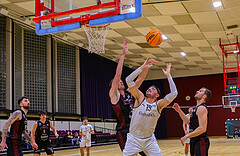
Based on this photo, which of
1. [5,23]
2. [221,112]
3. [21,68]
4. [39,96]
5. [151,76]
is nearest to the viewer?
[5,23]

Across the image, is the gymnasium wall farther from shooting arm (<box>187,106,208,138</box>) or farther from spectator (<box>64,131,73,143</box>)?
shooting arm (<box>187,106,208,138</box>)

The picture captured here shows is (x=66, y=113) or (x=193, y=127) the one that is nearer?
(x=193, y=127)

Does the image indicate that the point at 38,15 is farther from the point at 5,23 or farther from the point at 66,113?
the point at 66,113

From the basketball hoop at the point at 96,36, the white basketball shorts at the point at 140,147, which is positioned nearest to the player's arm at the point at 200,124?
the white basketball shorts at the point at 140,147

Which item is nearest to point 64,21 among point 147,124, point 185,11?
point 147,124

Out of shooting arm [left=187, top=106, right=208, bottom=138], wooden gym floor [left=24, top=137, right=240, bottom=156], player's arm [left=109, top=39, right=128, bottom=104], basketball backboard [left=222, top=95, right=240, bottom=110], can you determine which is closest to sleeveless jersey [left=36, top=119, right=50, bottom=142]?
player's arm [left=109, top=39, right=128, bottom=104]

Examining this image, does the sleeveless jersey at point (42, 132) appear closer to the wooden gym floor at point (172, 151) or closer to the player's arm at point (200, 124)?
the wooden gym floor at point (172, 151)

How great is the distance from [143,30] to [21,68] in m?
5.66

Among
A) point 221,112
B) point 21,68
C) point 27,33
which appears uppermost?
point 27,33

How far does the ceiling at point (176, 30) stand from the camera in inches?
457

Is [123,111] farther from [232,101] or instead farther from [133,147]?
[232,101]

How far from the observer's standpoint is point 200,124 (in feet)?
15.4

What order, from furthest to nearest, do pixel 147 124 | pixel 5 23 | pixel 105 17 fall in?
pixel 5 23 < pixel 105 17 < pixel 147 124

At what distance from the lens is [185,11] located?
1202 centimetres
